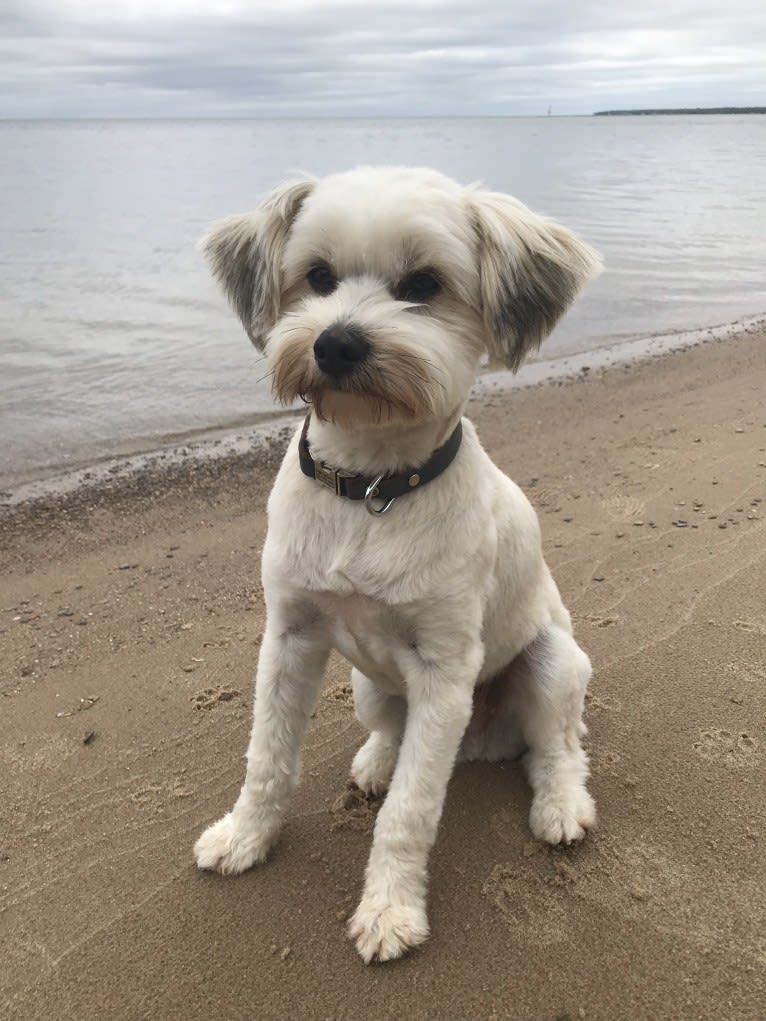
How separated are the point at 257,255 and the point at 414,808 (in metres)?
1.92

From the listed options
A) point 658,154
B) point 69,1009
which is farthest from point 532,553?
point 658,154

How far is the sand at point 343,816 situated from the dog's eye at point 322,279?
1962 mm

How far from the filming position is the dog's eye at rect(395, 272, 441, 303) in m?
2.75

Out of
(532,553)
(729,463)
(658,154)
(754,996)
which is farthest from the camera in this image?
(658,154)

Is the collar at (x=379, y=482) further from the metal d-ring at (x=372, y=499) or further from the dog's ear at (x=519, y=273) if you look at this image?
the dog's ear at (x=519, y=273)

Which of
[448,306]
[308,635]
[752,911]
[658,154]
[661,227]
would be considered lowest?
[658,154]

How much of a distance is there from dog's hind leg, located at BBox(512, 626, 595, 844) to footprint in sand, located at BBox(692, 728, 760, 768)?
54 centimetres

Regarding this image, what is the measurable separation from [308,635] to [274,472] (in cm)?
480

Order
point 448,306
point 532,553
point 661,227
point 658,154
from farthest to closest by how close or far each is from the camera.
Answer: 1. point 658,154
2. point 661,227
3. point 532,553
4. point 448,306

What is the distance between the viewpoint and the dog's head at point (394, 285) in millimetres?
2561

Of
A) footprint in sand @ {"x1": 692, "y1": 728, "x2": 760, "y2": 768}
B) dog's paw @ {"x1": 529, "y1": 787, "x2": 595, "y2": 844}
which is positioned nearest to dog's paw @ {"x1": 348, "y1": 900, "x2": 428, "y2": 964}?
dog's paw @ {"x1": 529, "y1": 787, "x2": 595, "y2": 844}

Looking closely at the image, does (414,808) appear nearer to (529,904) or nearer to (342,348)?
(529,904)

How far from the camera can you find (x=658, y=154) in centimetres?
6500

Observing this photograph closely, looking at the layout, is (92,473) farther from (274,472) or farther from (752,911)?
(752,911)
